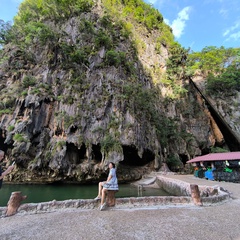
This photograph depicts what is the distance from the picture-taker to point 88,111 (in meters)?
18.7

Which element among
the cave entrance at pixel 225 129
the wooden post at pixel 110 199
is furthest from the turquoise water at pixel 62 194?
the cave entrance at pixel 225 129

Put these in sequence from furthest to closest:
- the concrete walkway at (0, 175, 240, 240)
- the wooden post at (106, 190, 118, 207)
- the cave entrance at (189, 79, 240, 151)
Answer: the cave entrance at (189, 79, 240, 151)
the wooden post at (106, 190, 118, 207)
the concrete walkway at (0, 175, 240, 240)

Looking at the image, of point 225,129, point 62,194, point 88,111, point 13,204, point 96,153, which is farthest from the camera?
point 225,129

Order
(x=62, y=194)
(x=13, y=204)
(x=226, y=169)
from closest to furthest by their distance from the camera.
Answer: (x=13, y=204), (x=226, y=169), (x=62, y=194)

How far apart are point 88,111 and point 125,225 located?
15484 mm

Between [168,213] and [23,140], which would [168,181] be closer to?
[168,213]

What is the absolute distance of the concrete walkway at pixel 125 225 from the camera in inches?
137

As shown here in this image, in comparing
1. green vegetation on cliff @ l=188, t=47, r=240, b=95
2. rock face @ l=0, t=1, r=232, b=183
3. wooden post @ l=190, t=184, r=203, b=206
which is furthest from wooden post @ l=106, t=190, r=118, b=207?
green vegetation on cliff @ l=188, t=47, r=240, b=95

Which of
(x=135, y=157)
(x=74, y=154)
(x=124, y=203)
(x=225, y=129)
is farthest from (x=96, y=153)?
(x=225, y=129)

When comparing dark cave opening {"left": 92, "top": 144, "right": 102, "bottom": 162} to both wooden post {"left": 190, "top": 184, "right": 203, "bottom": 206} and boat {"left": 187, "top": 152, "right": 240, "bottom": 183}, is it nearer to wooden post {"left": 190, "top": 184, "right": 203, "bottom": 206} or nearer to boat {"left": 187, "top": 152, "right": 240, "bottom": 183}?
boat {"left": 187, "top": 152, "right": 240, "bottom": 183}

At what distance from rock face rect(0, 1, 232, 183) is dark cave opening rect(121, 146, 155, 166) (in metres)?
0.13

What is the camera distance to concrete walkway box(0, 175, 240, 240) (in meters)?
3.49

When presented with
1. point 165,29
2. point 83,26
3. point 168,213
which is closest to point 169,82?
point 165,29

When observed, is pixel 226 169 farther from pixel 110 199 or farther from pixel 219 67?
pixel 219 67
